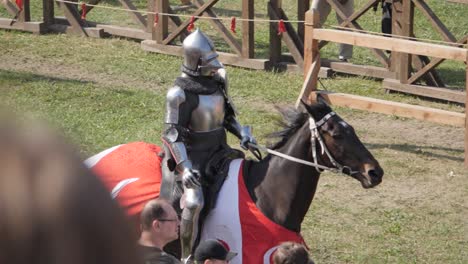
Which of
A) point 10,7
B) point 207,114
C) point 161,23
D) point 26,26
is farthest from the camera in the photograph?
point 10,7

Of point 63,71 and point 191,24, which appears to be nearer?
point 63,71

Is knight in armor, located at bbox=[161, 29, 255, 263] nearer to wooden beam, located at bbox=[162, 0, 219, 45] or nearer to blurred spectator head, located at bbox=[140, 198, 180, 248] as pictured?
blurred spectator head, located at bbox=[140, 198, 180, 248]

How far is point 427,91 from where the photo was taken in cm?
1212

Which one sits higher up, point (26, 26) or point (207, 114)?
point (207, 114)

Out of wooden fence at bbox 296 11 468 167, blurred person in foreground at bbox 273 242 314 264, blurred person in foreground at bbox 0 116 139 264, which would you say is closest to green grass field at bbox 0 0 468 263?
wooden fence at bbox 296 11 468 167

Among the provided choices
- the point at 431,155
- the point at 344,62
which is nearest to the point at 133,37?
the point at 344,62

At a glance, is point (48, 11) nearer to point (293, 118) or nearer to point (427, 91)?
point (427, 91)

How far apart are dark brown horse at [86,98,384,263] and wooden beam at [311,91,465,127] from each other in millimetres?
2955

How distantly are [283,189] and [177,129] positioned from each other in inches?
31.6

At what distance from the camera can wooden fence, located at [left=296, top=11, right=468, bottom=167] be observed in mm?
9172

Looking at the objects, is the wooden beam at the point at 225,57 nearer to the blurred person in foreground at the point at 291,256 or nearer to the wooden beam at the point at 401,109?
the wooden beam at the point at 401,109

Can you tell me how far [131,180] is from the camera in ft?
21.5

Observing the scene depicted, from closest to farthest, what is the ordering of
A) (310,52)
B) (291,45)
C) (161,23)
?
(310,52) < (291,45) < (161,23)

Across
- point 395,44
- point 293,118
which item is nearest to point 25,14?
point 395,44
